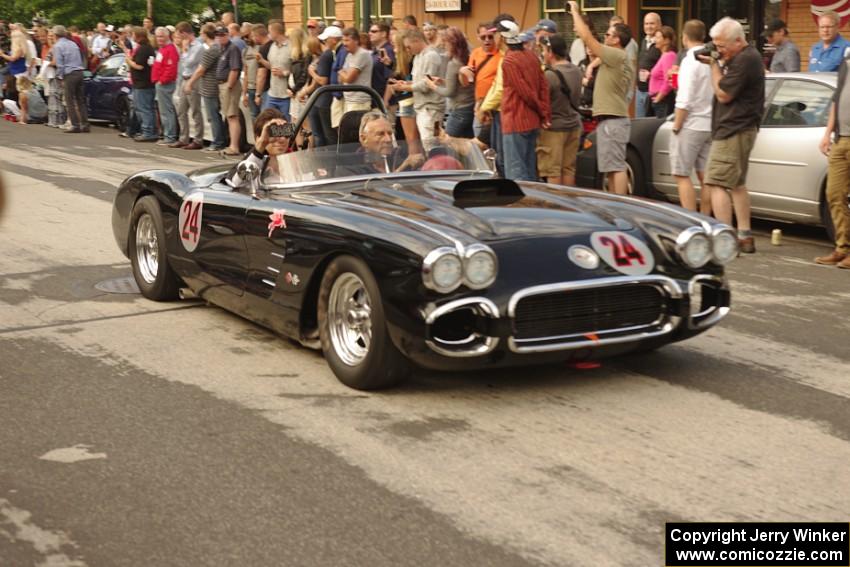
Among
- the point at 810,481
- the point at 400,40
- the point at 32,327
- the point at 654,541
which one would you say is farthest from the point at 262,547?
the point at 400,40

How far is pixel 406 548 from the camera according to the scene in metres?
4.12

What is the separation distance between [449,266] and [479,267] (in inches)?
5.4

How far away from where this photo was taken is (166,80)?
20906 millimetres

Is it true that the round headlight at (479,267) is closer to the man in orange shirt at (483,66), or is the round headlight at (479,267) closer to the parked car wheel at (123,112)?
the man in orange shirt at (483,66)

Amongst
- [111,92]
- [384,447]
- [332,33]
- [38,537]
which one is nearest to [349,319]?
[384,447]

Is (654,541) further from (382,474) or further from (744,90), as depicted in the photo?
(744,90)

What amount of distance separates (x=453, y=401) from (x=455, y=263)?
2.29 ft

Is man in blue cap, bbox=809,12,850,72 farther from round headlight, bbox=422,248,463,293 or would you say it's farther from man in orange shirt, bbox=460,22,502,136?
round headlight, bbox=422,248,463,293

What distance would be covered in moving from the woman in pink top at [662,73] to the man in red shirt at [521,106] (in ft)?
11.3

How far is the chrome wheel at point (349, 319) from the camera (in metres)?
5.99

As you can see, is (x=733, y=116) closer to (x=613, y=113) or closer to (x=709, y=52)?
(x=709, y=52)

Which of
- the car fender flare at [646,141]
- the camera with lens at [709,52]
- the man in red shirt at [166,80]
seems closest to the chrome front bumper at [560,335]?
the camera with lens at [709,52]

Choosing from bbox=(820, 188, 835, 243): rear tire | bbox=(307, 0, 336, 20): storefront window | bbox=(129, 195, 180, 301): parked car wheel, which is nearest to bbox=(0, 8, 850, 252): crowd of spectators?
bbox=(820, 188, 835, 243): rear tire

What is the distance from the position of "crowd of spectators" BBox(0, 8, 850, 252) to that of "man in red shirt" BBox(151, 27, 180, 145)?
3 cm
